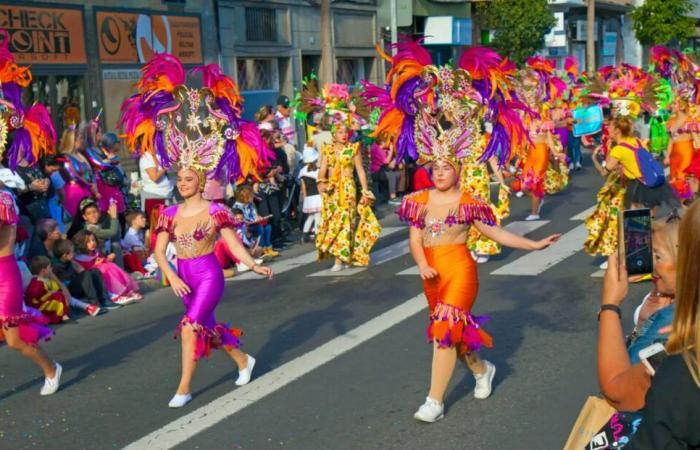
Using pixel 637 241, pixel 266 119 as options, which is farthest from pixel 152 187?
pixel 637 241

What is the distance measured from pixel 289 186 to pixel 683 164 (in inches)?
225

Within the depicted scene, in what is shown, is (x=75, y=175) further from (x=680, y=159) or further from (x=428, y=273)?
(x=680, y=159)

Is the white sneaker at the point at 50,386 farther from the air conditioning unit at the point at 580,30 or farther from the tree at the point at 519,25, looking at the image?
the air conditioning unit at the point at 580,30

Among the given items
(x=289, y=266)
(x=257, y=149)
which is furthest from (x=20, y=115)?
(x=289, y=266)

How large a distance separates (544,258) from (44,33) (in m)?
11.1

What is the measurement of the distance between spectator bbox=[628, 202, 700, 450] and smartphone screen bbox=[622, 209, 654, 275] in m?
0.54

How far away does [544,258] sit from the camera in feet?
42.0

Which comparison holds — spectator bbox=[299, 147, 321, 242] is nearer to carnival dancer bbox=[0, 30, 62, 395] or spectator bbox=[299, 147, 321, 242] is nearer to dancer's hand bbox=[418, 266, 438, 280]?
carnival dancer bbox=[0, 30, 62, 395]

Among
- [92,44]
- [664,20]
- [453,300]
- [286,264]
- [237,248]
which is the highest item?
[664,20]

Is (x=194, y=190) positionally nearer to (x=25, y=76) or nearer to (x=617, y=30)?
(x=25, y=76)

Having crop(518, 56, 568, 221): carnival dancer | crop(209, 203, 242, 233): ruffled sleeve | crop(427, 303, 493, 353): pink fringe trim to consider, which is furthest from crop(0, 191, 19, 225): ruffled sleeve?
crop(518, 56, 568, 221): carnival dancer

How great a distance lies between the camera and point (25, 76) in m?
9.42

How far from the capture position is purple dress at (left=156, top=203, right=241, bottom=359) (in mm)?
7457

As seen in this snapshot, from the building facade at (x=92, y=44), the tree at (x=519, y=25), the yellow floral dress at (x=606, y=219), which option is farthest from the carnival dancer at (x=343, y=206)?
the tree at (x=519, y=25)
